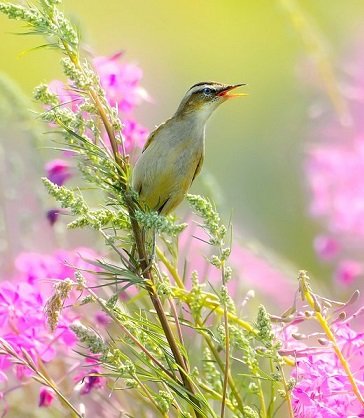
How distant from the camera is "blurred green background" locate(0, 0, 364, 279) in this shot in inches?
73.4

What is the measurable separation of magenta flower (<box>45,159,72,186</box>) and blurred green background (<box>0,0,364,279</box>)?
346 millimetres

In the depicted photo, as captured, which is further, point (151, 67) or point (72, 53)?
point (151, 67)

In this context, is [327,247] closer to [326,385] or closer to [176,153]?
[176,153]

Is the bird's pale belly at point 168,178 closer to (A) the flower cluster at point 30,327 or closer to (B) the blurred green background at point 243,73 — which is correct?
(A) the flower cluster at point 30,327

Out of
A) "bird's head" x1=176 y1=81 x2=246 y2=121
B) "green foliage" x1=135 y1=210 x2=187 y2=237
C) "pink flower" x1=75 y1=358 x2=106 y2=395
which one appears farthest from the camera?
"bird's head" x1=176 y1=81 x2=246 y2=121

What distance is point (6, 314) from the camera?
0.78m

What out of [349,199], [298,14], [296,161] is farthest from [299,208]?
[298,14]

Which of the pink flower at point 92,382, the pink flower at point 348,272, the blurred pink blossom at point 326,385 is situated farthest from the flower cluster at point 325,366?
the pink flower at point 348,272

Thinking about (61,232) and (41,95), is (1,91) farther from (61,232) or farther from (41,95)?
(41,95)

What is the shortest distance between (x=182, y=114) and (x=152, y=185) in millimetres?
108

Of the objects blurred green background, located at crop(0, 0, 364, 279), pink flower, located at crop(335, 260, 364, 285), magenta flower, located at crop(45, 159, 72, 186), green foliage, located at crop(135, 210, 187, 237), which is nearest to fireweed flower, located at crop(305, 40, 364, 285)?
pink flower, located at crop(335, 260, 364, 285)

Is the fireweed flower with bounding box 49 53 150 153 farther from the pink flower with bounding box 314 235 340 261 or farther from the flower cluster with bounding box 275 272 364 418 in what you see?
the pink flower with bounding box 314 235 340 261

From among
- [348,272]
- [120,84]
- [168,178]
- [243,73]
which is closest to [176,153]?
[168,178]

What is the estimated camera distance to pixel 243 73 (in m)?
2.87
